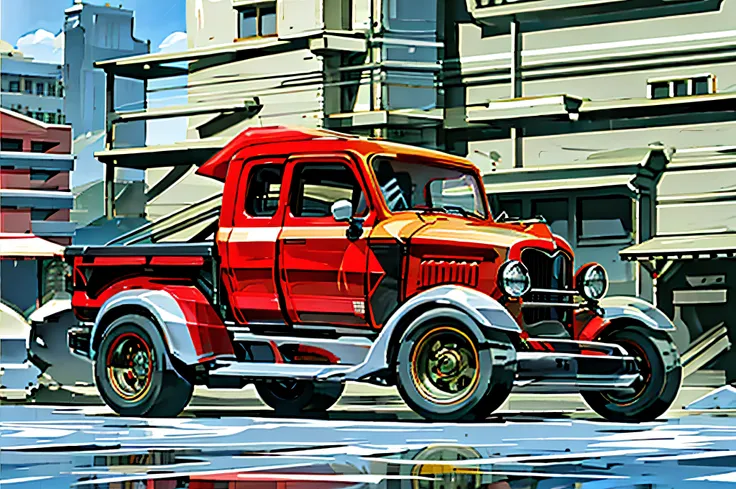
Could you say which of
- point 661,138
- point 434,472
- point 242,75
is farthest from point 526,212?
point 434,472

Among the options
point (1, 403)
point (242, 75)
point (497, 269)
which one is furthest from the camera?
point (242, 75)

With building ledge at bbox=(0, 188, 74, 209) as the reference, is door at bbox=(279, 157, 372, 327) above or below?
below

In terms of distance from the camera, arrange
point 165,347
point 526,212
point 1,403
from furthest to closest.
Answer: point 526,212
point 1,403
point 165,347

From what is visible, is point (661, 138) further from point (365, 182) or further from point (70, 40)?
point (70, 40)

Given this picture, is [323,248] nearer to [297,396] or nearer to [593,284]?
[297,396]

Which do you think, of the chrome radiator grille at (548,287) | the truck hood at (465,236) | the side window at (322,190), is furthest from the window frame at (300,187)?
the chrome radiator grille at (548,287)

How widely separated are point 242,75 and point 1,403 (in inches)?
161

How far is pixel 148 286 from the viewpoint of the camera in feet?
37.9

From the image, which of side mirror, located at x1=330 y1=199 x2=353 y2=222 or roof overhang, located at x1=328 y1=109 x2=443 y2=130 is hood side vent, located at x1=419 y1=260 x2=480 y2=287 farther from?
roof overhang, located at x1=328 y1=109 x2=443 y2=130

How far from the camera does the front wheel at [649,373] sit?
10.9 metres

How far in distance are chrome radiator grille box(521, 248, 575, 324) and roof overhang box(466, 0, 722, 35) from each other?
13.2 ft

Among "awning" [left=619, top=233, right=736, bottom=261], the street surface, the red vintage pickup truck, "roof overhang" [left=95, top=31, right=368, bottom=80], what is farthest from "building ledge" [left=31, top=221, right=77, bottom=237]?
"awning" [left=619, top=233, right=736, bottom=261]

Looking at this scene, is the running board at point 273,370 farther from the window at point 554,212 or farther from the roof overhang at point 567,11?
the roof overhang at point 567,11

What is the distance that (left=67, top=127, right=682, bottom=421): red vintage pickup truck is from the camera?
10172 mm
